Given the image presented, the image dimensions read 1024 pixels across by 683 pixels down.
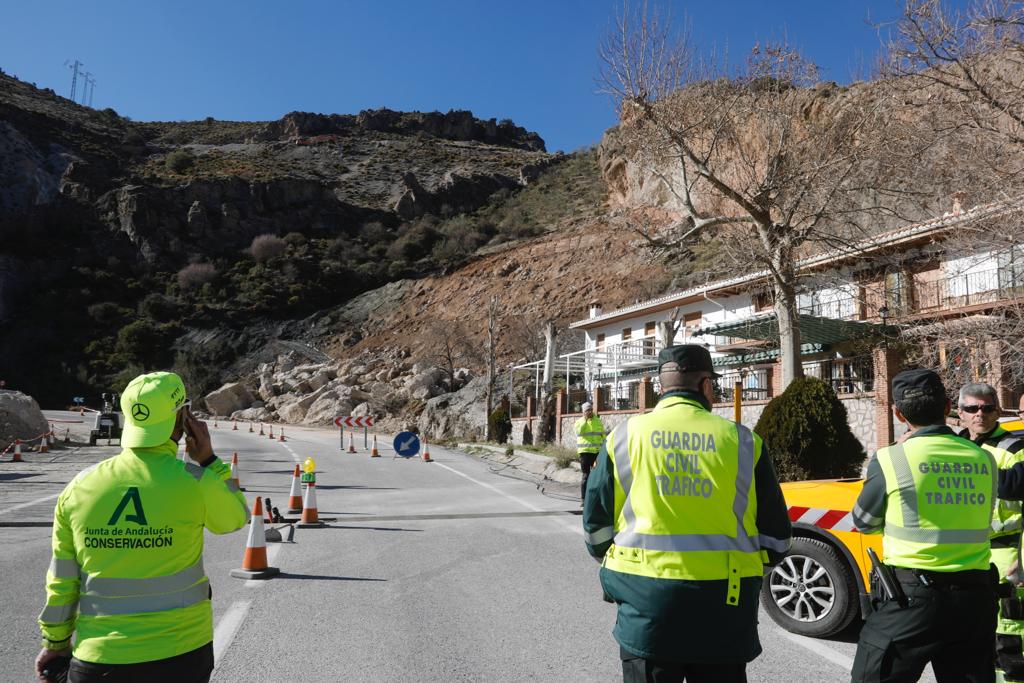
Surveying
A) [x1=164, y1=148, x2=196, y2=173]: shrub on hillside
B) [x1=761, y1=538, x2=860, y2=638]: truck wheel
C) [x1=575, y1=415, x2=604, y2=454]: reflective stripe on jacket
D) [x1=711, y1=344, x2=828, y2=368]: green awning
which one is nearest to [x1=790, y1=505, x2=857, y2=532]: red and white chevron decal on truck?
[x1=761, y1=538, x2=860, y2=638]: truck wheel

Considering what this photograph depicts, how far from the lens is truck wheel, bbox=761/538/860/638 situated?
537cm

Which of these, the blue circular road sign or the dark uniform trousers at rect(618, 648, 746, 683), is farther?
the blue circular road sign

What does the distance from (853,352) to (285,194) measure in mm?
87017

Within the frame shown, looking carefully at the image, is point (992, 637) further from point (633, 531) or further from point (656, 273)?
point (656, 273)

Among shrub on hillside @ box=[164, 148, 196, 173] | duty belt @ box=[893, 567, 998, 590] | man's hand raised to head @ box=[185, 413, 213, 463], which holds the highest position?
shrub on hillside @ box=[164, 148, 196, 173]

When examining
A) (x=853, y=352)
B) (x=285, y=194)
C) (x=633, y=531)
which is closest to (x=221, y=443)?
(x=853, y=352)

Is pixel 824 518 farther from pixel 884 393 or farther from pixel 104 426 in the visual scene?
pixel 104 426

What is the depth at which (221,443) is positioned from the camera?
3094 cm

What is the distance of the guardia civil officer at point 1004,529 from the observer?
368 cm

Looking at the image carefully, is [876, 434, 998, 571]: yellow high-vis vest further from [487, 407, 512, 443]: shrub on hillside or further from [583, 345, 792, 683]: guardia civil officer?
[487, 407, 512, 443]: shrub on hillside

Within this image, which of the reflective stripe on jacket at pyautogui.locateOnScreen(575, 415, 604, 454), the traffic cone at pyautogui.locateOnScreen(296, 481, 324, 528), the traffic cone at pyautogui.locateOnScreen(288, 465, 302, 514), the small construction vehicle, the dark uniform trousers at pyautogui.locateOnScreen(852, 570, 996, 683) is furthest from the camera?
the small construction vehicle

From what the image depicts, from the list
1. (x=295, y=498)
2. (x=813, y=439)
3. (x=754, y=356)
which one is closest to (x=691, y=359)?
(x=295, y=498)

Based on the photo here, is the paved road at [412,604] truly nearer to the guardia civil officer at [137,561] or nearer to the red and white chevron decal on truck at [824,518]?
the red and white chevron decal on truck at [824,518]

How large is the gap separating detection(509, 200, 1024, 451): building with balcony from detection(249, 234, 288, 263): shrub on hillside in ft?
191
